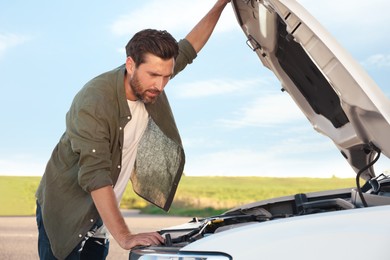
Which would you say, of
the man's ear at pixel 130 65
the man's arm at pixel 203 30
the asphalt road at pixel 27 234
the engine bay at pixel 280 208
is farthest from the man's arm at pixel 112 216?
the asphalt road at pixel 27 234

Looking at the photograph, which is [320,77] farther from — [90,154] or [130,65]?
[90,154]

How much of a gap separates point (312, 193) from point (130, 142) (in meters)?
1.04

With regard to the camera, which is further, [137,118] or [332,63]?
[137,118]

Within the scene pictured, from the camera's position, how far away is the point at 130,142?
438 cm

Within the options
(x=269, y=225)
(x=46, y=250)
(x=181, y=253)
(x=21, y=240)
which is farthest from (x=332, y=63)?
(x=21, y=240)

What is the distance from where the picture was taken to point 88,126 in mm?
3902

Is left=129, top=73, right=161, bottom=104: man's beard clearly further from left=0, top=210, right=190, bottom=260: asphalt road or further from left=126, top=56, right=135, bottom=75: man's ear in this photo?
left=0, top=210, right=190, bottom=260: asphalt road

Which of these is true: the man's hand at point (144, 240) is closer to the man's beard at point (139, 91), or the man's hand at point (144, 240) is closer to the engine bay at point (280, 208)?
the engine bay at point (280, 208)

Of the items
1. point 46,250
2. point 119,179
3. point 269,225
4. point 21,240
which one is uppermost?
point 269,225

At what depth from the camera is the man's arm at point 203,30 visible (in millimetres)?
4686

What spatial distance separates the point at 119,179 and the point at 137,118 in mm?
369

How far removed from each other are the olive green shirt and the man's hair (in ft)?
0.90

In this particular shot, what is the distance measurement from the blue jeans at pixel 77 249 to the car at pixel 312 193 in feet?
2.05

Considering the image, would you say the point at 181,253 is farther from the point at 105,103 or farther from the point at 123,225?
the point at 105,103
